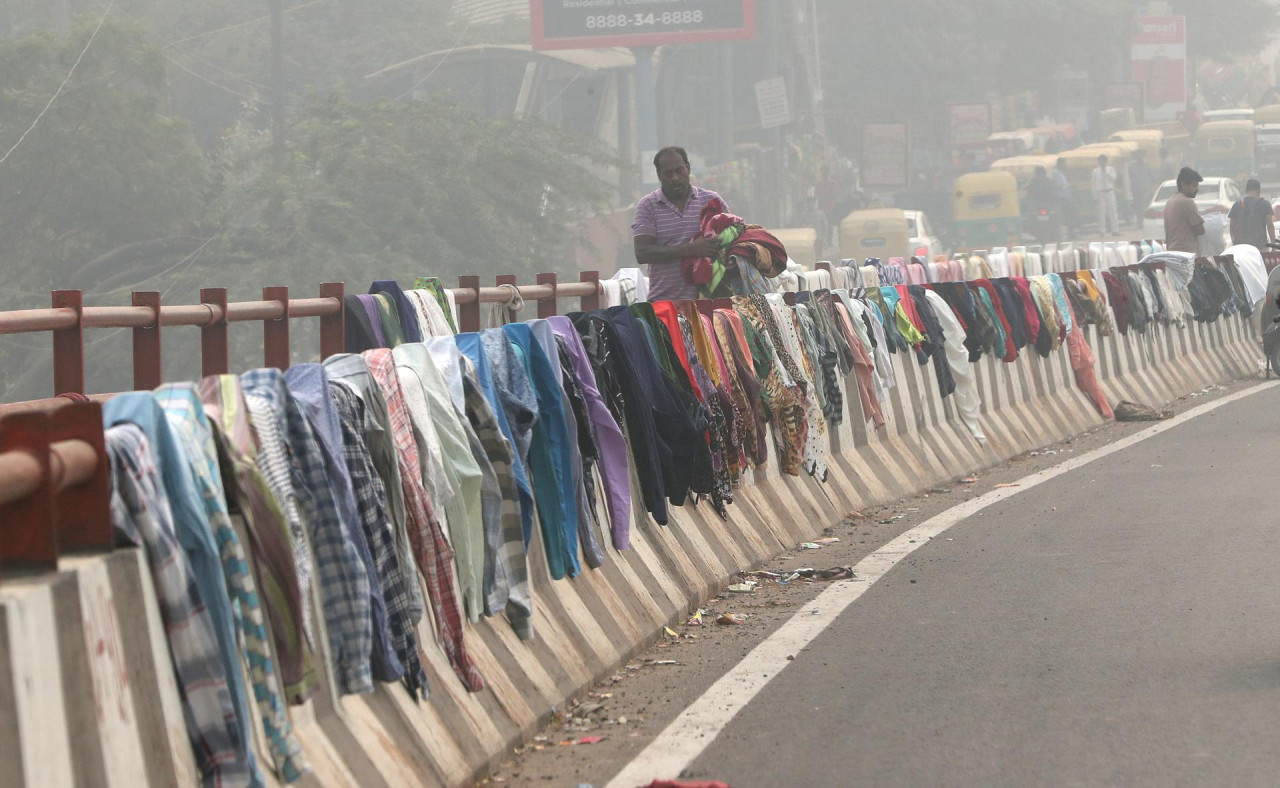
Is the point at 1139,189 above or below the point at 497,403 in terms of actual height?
below

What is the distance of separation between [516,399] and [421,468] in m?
0.98

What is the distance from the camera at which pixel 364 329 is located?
26.7ft

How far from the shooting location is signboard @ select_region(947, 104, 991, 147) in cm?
6881

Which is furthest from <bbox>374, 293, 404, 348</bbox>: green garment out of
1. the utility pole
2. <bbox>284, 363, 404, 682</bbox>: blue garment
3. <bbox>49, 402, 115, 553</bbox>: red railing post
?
the utility pole

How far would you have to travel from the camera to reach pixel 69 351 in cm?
728

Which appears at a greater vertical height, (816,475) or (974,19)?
(974,19)

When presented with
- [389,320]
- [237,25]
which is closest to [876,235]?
[237,25]

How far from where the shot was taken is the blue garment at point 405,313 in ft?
27.6

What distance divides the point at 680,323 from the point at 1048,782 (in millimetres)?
4307

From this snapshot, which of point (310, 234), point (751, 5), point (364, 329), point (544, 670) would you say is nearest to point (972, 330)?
point (364, 329)

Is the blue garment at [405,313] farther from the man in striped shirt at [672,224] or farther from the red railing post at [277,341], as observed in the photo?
the man in striped shirt at [672,224]

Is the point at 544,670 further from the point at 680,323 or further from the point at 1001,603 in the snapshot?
the point at 680,323

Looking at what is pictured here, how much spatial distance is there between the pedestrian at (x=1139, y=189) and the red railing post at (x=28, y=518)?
64324mm

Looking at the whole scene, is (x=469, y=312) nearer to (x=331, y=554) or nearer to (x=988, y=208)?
(x=331, y=554)
